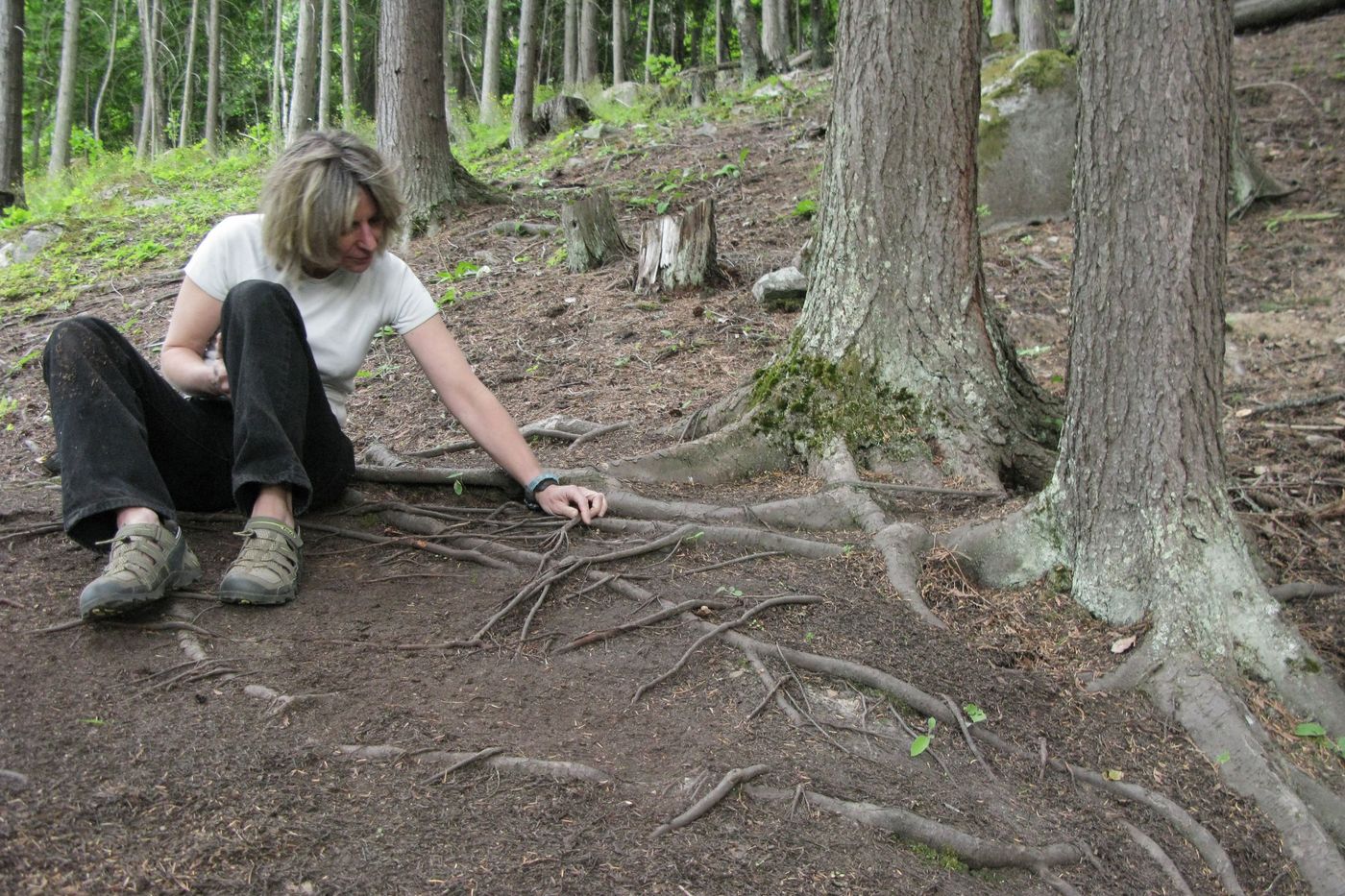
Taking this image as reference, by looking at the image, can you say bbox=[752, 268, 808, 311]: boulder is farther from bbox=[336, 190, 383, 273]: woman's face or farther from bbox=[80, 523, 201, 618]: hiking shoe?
bbox=[80, 523, 201, 618]: hiking shoe

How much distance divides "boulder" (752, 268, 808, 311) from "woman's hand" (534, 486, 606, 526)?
3.24 meters

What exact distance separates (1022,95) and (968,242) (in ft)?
15.9

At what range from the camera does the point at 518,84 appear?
47.4 ft

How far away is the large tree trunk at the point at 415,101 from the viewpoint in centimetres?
887

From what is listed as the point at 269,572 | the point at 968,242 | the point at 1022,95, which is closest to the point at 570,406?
the point at 968,242

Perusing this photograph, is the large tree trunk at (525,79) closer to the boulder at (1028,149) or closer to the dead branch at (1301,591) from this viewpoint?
the boulder at (1028,149)

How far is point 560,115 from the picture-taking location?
47.9 feet

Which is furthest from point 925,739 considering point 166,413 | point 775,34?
point 775,34

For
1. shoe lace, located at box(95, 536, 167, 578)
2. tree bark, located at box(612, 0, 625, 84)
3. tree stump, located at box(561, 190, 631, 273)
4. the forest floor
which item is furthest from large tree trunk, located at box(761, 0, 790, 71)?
shoe lace, located at box(95, 536, 167, 578)

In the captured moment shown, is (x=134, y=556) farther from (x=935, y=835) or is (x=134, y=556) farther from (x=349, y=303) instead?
(x=935, y=835)

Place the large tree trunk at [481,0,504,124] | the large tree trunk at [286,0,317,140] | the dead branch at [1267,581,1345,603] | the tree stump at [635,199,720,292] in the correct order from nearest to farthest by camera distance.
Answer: the dead branch at [1267,581,1345,603]
the tree stump at [635,199,720,292]
the large tree trunk at [286,0,317,140]
the large tree trunk at [481,0,504,124]

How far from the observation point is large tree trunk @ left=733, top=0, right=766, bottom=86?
1695 centimetres

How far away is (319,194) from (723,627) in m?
1.84

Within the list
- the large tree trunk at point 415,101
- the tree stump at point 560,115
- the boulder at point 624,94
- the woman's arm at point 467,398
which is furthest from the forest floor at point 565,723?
the boulder at point 624,94
